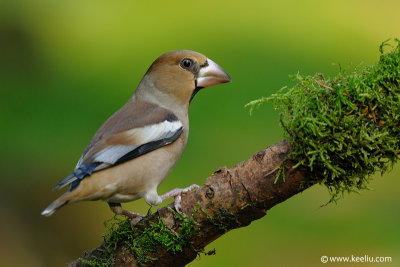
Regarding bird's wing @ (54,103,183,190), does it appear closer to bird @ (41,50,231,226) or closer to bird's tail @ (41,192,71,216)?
bird @ (41,50,231,226)

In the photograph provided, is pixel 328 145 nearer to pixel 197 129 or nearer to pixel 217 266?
pixel 217 266

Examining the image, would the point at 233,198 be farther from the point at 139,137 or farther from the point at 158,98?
the point at 158,98

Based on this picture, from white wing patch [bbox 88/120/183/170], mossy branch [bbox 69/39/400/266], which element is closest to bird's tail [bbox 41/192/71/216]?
white wing patch [bbox 88/120/183/170]

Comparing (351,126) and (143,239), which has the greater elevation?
(351,126)

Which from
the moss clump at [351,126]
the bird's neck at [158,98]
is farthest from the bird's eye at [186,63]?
the moss clump at [351,126]

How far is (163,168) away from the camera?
423 cm

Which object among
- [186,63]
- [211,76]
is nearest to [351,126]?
[211,76]

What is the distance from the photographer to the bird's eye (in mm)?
4754

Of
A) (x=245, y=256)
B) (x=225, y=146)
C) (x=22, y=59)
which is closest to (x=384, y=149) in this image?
(x=245, y=256)

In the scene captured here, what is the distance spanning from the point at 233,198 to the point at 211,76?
1.79 metres

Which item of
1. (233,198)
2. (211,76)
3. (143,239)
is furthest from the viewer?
(211,76)

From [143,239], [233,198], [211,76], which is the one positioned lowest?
[143,239]

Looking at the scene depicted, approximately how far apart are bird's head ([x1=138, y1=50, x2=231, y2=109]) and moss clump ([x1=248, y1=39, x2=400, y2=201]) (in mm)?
1886

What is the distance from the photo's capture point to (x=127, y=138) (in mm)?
4125
